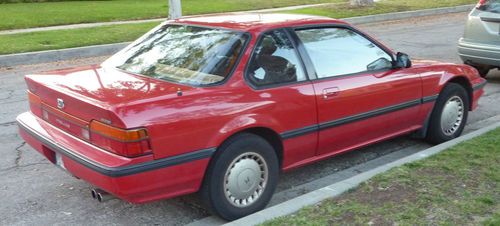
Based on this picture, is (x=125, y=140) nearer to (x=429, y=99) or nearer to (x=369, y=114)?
(x=369, y=114)

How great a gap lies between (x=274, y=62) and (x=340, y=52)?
76 centimetres

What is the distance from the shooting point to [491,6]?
313 inches

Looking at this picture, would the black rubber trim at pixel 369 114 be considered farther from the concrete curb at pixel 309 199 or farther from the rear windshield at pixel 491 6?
the rear windshield at pixel 491 6

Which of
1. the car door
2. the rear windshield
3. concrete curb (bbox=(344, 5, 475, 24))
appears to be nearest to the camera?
the car door

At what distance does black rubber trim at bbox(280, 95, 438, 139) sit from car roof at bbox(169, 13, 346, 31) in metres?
0.81

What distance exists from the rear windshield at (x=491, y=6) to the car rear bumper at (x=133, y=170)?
5.82 m

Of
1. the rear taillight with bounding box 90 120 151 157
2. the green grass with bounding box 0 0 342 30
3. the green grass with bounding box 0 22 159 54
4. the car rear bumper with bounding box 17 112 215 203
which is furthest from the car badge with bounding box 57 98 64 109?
the green grass with bounding box 0 0 342 30

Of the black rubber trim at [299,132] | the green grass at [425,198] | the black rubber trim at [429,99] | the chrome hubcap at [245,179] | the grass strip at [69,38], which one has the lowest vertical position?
the grass strip at [69,38]

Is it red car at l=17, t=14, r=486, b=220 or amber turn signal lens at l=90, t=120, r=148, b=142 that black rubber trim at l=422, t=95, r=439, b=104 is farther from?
Answer: amber turn signal lens at l=90, t=120, r=148, b=142

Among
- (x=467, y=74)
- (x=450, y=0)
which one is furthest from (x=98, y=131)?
(x=450, y=0)

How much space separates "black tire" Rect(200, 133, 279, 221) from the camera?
12.2 feet

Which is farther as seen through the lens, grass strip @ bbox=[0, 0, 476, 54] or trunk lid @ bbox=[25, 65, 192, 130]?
grass strip @ bbox=[0, 0, 476, 54]

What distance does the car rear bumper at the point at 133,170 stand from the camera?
3.37m

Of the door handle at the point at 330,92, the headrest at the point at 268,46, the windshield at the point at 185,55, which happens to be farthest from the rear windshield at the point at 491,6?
the windshield at the point at 185,55
